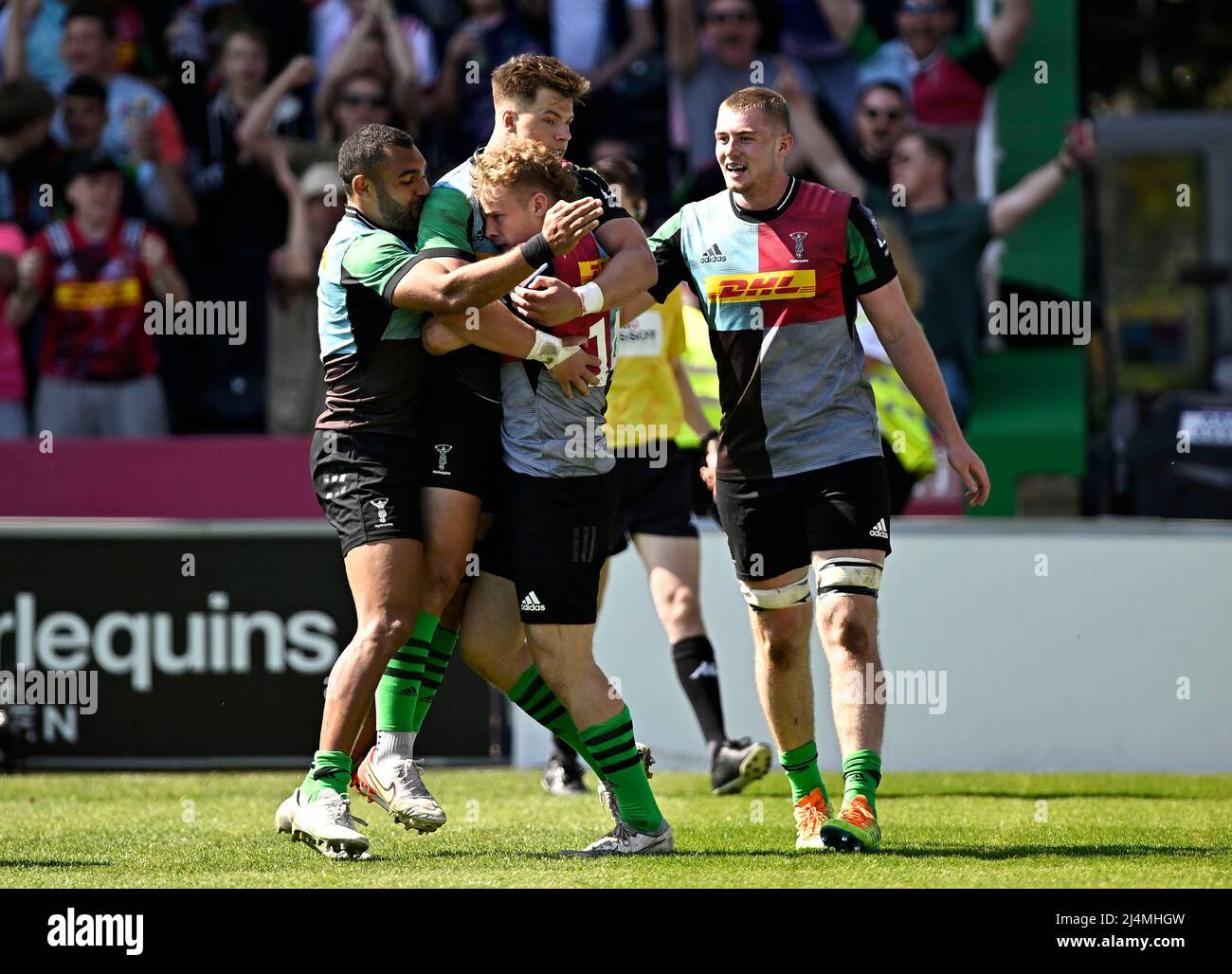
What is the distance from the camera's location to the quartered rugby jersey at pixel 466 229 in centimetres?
532

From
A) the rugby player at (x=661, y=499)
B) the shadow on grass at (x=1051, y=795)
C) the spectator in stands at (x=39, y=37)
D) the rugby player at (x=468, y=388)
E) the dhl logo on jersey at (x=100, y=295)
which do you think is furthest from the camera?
the spectator in stands at (x=39, y=37)

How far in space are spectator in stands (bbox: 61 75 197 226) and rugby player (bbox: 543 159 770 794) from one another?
488cm

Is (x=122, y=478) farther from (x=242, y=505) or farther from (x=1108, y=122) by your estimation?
(x=1108, y=122)

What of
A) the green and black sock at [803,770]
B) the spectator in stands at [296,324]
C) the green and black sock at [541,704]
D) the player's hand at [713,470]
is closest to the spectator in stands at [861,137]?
the spectator in stands at [296,324]

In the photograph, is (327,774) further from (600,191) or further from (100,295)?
(100,295)

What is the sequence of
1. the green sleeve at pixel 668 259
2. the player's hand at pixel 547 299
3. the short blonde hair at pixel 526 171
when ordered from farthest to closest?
the green sleeve at pixel 668 259 → the short blonde hair at pixel 526 171 → the player's hand at pixel 547 299

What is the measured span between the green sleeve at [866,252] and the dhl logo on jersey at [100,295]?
6.29m

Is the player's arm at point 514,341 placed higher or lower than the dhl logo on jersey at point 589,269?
lower

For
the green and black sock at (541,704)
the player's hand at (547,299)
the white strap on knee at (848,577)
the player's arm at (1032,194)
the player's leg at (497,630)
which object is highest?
the player's arm at (1032,194)

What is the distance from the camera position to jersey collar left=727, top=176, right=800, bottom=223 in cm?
574

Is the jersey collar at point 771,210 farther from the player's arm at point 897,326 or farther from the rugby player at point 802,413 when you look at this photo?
the player's arm at point 897,326

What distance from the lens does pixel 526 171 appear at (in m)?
5.30

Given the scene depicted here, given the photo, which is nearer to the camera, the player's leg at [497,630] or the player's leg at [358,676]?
the player's leg at [358,676]

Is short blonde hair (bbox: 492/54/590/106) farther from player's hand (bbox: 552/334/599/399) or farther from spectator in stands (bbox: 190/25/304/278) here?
spectator in stands (bbox: 190/25/304/278)
